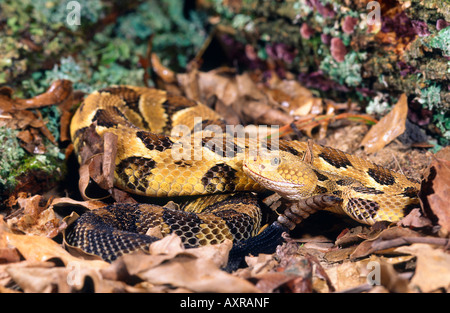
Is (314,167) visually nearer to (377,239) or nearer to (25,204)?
(377,239)

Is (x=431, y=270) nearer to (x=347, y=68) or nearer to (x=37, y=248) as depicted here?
(x=37, y=248)

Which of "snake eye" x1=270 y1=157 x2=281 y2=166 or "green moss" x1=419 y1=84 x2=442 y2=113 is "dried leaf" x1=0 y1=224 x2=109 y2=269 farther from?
"green moss" x1=419 y1=84 x2=442 y2=113

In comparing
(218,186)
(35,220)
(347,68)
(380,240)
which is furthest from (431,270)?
(347,68)

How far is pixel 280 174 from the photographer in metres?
3.31

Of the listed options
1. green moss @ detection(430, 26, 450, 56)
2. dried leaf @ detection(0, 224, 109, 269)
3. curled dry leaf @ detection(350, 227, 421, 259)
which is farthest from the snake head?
green moss @ detection(430, 26, 450, 56)

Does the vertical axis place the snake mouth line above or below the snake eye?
below

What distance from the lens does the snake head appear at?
10.8 ft

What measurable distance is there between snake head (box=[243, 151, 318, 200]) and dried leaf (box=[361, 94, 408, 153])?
3.73 feet

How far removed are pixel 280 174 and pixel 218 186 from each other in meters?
0.61

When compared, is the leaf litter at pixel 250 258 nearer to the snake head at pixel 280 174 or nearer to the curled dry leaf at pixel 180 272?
the curled dry leaf at pixel 180 272

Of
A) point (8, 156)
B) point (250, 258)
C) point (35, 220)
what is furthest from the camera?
point (8, 156)

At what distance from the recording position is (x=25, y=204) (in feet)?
10.3

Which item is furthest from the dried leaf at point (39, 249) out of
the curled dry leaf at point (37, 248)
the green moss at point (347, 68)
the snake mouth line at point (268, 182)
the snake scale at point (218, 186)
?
the green moss at point (347, 68)
